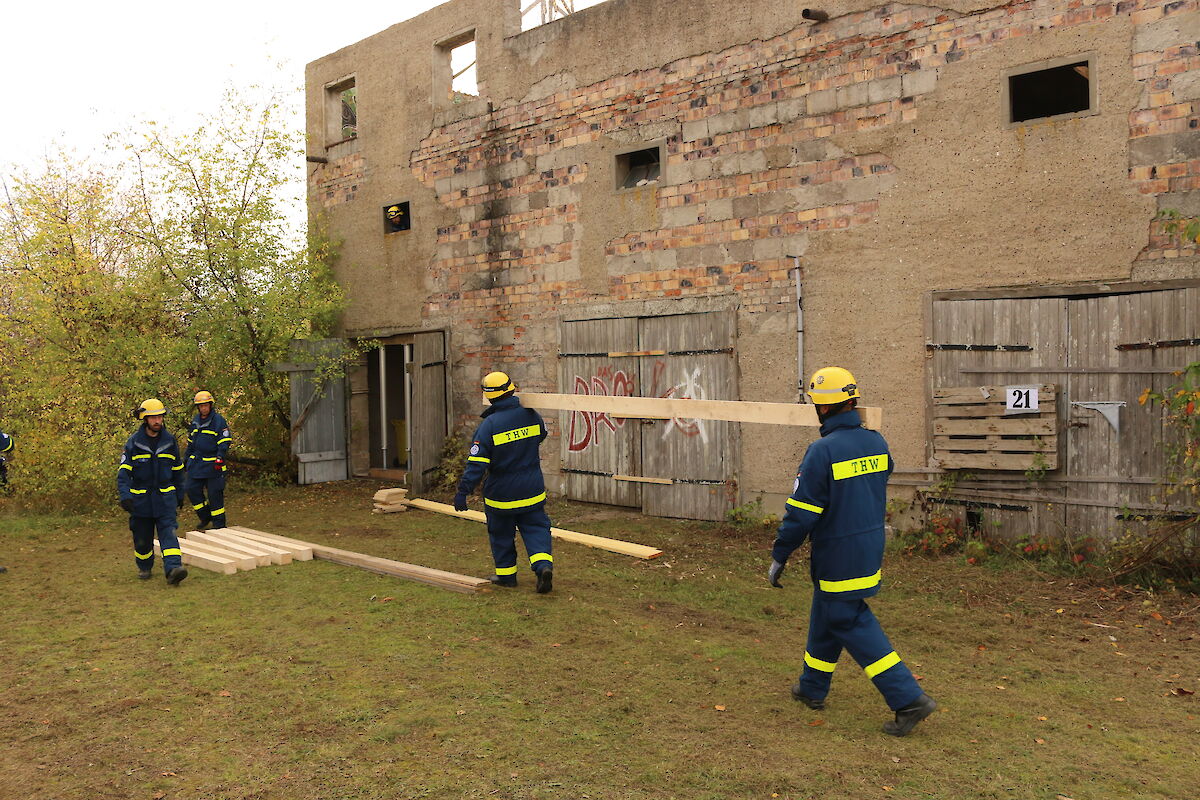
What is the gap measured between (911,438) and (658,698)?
4611 mm

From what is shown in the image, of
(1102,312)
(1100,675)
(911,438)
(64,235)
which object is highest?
(64,235)

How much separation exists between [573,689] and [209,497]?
22.7 ft

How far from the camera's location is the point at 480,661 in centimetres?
554

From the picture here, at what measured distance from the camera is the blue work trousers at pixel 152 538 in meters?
7.73

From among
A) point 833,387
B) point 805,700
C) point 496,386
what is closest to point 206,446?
point 496,386

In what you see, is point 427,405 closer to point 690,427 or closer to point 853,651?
point 690,427

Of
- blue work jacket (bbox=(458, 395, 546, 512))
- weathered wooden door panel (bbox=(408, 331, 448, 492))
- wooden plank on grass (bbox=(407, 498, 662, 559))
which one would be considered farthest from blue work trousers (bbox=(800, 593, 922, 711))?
weathered wooden door panel (bbox=(408, 331, 448, 492))

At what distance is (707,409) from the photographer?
20.0 feet

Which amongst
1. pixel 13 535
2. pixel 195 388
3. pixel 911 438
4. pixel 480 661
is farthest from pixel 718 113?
pixel 13 535

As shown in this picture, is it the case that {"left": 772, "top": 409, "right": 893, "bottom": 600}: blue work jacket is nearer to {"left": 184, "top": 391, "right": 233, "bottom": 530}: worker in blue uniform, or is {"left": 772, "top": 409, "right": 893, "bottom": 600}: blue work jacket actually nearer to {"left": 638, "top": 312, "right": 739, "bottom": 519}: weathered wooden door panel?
{"left": 638, "top": 312, "right": 739, "bottom": 519}: weathered wooden door panel

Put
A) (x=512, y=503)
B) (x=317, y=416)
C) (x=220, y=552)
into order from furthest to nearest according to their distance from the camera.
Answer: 1. (x=317, y=416)
2. (x=220, y=552)
3. (x=512, y=503)

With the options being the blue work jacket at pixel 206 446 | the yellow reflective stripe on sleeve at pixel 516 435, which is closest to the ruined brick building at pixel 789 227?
the blue work jacket at pixel 206 446

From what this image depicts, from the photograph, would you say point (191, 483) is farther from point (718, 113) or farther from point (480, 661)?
point (718, 113)

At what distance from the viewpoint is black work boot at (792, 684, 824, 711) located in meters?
4.75
